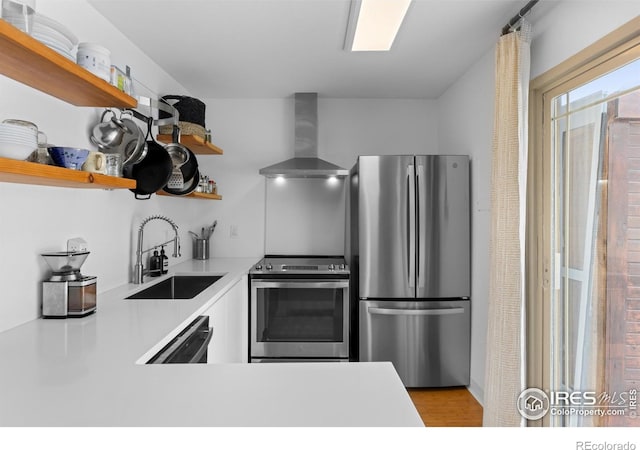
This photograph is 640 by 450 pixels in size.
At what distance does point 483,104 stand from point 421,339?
5.95 ft

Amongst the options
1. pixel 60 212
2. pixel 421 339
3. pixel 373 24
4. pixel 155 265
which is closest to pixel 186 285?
pixel 155 265

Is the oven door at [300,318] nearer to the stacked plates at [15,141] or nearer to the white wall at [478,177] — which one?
the white wall at [478,177]

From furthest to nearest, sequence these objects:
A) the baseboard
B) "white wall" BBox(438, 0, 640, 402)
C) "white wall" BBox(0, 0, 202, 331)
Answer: the baseboard → "white wall" BBox(438, 0, 640, 402) → "white wall" BBox(0, 0, 202, 331)

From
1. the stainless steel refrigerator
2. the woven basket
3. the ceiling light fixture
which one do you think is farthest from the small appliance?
the stainless steel refrigerator

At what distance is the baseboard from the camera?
2.93 m

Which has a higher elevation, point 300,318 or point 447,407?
point 300,318

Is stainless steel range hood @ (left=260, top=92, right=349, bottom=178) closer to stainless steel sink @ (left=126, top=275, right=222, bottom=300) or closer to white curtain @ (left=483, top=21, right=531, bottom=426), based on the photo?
stainless steel sink @ (left=126, top=275, right=222, bottom=300)

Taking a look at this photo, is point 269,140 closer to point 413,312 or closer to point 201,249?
point 201,249

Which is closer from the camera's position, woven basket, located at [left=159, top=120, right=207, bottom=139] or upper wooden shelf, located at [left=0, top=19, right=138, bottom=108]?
upper wooden shelf, located at [left=0, top=19, right=138, bottom=108]

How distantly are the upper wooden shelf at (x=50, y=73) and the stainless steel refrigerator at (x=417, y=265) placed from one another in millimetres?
1935

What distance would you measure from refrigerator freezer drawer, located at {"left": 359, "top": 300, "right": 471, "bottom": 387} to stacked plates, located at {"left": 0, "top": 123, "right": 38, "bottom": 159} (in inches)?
96.9

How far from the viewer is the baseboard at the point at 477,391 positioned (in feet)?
9.62

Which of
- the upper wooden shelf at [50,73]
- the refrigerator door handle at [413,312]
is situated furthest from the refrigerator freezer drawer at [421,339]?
the upper wooden shelf at [50,73]

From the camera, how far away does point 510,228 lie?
2.25 m
